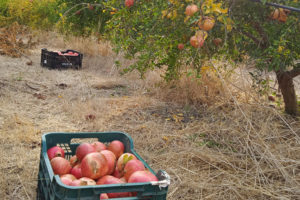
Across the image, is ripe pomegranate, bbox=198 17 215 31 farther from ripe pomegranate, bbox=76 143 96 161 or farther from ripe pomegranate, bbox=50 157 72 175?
ripe pomegranate, bbox=50 157 72 175

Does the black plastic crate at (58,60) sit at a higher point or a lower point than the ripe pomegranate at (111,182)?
higher

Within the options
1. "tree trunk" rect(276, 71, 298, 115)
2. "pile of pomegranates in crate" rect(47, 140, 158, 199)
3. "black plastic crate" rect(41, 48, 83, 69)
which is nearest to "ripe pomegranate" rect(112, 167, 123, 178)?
"pile of pomegranates in crate" rect(47, 140, 158, 199)

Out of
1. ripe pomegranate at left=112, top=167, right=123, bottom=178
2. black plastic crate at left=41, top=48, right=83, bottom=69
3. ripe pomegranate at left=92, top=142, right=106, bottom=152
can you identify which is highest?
black plastic crate at left=41, top=48, right=83, bottom=69

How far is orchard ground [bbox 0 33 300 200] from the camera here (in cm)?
249

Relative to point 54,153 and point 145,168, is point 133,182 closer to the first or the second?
point 145,168

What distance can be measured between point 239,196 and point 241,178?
0.21 metres

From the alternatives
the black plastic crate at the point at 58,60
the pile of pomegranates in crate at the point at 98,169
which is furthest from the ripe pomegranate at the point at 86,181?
the black plastic crate at the point at 58,60

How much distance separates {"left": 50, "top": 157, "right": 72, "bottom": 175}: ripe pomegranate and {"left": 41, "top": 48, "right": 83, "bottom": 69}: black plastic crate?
4266 millimetres

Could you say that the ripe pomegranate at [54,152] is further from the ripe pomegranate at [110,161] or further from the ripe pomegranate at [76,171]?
the ripe pomegranate at [110,161]

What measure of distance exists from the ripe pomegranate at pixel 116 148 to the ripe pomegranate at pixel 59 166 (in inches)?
13.1

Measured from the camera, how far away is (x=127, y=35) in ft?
11.7

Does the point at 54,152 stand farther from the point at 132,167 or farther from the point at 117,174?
the point at 132,167

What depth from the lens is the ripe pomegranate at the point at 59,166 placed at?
193cm

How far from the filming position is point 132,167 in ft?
6.18
